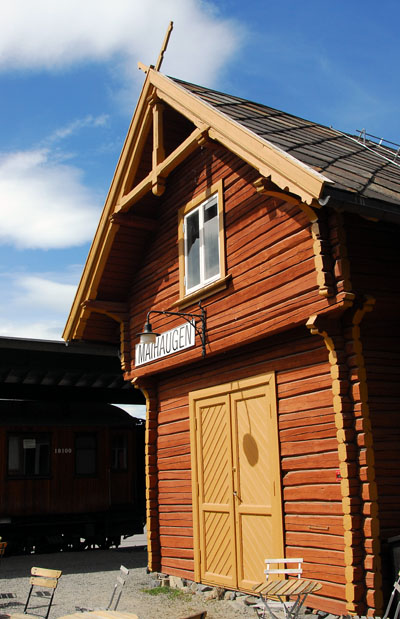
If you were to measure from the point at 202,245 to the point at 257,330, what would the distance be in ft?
6.73

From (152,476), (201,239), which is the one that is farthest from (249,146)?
(152,476)

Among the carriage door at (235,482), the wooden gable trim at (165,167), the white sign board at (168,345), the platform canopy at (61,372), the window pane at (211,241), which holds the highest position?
the wooden gable trim at (165,167)

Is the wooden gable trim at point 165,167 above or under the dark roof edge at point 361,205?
above

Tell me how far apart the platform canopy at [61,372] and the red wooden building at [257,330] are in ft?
7.41

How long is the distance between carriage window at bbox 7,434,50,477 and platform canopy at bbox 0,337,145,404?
3.82 ft

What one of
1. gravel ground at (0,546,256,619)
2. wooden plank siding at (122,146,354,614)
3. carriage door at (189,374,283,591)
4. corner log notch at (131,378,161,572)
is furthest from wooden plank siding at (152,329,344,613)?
corner log notch at (131,378,161,572)

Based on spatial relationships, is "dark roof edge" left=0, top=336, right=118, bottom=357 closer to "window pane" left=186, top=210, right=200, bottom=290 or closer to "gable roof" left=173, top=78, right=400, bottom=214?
"window pane" left=186, top=210, right=200, bottom=290

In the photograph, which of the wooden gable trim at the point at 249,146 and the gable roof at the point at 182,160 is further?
Result: the gable roof at the point at 182,160

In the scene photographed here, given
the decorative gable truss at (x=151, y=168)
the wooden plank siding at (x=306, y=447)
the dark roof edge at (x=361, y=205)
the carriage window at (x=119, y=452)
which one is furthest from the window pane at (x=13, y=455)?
the dark roof edge at (x=361, y=205)

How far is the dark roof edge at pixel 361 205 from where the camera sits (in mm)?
6527

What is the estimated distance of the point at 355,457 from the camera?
7.07 meters

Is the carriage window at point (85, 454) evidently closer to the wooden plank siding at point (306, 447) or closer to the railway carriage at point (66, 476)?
the railway carriage at point (66, 476)

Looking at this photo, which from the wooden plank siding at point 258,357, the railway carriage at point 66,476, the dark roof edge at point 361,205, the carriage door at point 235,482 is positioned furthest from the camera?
the railway carriage at point 66,476

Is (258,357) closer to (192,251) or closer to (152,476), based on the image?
(192,251)
